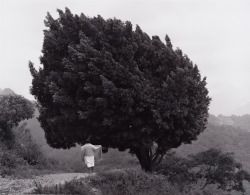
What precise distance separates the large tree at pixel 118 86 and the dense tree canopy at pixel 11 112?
6419mm

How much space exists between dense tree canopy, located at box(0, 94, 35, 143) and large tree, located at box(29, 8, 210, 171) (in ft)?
21.1

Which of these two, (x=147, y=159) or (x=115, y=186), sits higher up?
(x=147, y=159)

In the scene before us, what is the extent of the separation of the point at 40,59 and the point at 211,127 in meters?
35.6

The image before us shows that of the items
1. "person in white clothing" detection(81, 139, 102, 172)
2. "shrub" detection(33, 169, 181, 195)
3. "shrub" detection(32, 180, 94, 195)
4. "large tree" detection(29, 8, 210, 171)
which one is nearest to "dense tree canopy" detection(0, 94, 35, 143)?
"large tree" detection(29, 8, 210, 171)

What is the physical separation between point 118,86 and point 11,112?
1102 centimetres

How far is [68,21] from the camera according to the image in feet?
58.5

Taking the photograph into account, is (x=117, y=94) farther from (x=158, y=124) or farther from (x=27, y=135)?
(x=27, y=135)

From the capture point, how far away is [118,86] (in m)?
16.0

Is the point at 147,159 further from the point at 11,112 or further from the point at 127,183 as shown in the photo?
the point at 11,112

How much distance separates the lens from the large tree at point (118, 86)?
51.2ft

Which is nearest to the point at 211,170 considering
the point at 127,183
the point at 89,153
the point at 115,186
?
the point at 89,153

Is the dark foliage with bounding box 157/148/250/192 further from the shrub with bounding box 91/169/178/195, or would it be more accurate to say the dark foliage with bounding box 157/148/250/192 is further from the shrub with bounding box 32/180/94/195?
the shrub with bounding box 32/180/94/195

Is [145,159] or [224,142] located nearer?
[145,159]

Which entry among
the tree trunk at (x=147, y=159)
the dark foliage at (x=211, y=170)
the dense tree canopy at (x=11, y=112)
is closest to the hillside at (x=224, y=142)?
the dark foliage at (x=211, y=170)
